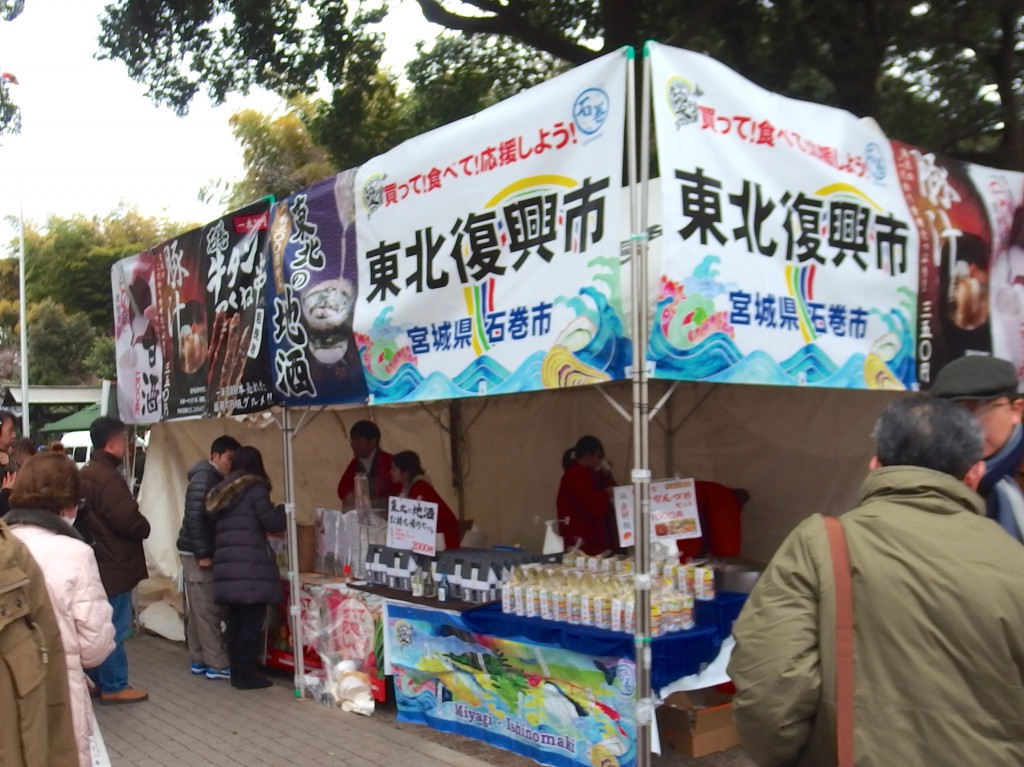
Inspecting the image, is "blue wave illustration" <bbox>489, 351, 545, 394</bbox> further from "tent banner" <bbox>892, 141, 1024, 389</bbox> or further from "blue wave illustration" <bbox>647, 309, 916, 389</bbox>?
"tent banner" <bbox>892, 141, 1024, 389</bbox>

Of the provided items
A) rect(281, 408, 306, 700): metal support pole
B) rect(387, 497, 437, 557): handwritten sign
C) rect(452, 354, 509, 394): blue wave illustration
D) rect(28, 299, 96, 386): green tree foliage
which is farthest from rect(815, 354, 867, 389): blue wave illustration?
rect(28, 299, 96, 386): green tree foliage

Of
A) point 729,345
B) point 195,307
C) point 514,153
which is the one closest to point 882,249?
point 729,345

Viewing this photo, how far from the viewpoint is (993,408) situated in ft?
9.76

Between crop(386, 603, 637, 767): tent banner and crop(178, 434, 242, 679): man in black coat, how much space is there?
Result: 176 centimetres

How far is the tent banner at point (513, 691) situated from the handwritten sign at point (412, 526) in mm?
396

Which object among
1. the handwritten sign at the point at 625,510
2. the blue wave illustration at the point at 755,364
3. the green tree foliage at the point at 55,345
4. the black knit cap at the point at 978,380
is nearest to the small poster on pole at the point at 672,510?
the handwritten sign at the point at 625,510

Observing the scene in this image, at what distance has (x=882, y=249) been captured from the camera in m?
5.09

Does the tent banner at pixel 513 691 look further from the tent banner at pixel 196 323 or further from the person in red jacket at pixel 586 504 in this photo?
the tent banner at pixel 196 323

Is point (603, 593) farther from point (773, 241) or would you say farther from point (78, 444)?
point (78, 444)

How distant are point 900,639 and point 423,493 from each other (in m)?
4.92

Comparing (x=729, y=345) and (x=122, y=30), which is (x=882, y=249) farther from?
(x=122, y=30)

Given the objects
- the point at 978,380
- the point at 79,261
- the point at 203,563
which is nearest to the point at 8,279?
the point at 79,261

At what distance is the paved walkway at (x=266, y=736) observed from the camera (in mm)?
5320

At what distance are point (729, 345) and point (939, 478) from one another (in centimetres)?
220
